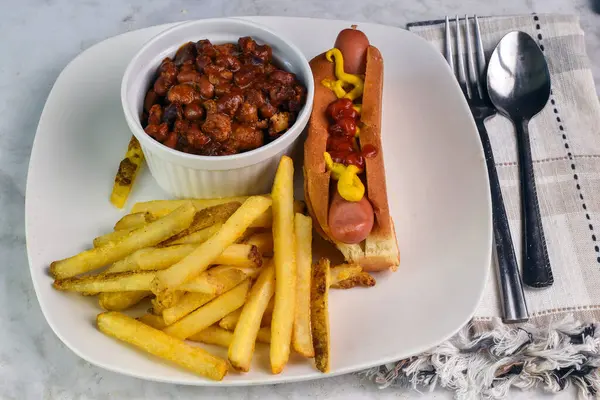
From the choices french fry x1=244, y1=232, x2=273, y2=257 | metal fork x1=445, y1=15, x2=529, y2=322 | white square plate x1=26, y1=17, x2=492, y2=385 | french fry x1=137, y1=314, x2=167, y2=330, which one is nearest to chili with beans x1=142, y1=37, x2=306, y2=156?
french fry x1=244, y1=232, x2=273, y2=257

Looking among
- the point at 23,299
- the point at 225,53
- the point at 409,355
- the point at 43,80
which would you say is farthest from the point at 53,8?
the point at 409,355

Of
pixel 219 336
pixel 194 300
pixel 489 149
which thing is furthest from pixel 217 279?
pixel 489 149

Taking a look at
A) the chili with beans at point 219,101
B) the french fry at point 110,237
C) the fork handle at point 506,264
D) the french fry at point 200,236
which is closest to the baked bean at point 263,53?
the chili with beans at point 219,101

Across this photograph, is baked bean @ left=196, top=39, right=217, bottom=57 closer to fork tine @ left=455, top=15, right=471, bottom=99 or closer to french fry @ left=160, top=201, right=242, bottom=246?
french fry @ left=160, top=201, right=242, bottom=246

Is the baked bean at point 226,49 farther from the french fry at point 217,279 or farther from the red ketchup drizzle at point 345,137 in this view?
the french fry at point 217,279

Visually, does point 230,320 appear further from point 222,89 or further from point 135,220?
point 222,89
